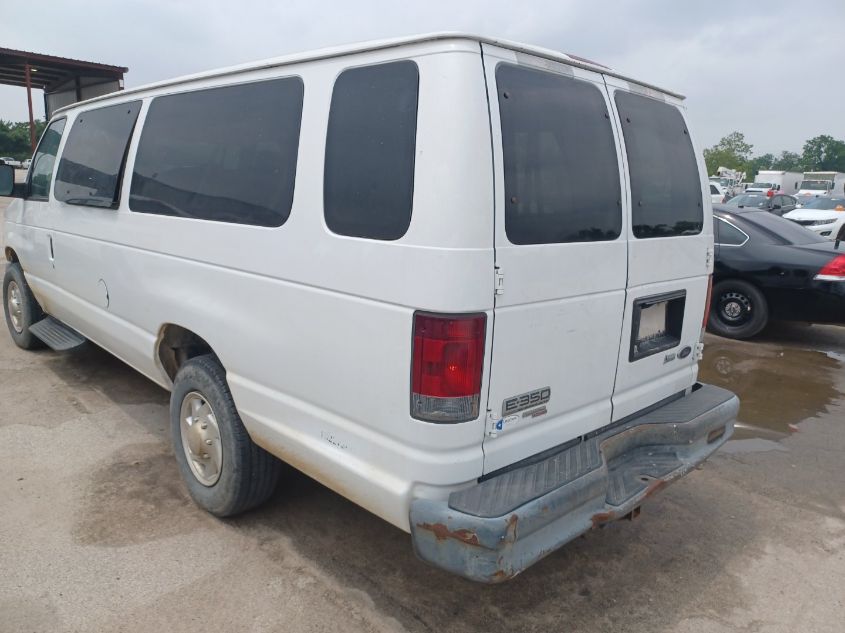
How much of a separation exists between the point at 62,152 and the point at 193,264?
2467mm

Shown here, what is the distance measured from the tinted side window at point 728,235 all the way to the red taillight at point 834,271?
88 centimetres

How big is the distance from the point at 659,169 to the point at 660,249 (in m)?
0.40

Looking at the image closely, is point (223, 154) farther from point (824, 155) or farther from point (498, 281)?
point (824, 155)

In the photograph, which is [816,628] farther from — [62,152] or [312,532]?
[62,152]

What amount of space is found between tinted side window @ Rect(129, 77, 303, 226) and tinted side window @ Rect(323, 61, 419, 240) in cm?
27

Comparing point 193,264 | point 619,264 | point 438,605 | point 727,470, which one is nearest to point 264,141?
point 193,264

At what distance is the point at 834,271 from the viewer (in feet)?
22.5

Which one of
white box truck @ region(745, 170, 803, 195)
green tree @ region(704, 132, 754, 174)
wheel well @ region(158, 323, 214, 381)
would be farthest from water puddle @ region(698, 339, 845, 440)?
green tree @ region(704, 132, 754, 174)

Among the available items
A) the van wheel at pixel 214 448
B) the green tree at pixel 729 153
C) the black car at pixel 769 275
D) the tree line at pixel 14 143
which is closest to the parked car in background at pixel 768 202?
the black car at pixel 769 275

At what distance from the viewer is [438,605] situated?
2.73 m

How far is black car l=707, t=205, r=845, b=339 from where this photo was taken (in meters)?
6.93

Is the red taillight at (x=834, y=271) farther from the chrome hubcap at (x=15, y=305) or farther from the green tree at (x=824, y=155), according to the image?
the green tree at (x=824, y=155)

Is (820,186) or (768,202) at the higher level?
(820,186)

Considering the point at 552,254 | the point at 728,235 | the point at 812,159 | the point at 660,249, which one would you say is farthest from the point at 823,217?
the point at 812,159
